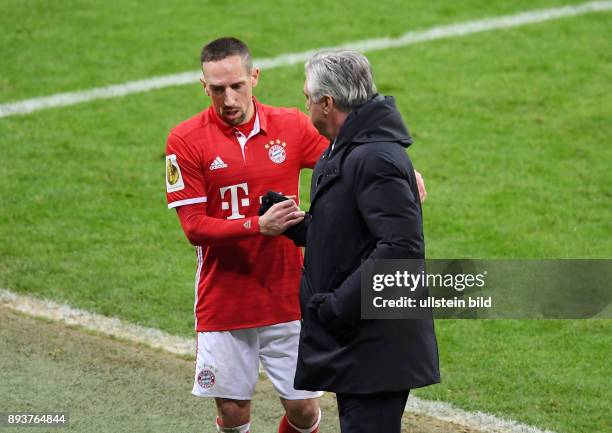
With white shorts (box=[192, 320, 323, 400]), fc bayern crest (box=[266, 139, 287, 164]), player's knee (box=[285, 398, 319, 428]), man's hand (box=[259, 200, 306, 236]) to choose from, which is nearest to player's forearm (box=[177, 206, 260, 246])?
man's hand (box=[259, 200, 306, 236])

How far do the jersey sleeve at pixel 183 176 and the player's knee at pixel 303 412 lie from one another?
3.39 ft

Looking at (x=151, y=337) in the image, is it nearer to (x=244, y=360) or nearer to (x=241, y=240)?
(x=244, y=360)

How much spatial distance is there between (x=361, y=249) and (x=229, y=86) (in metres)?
1.24

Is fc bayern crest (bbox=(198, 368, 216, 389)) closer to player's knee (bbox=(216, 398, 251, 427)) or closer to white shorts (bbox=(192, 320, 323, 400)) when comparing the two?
white shorts (bbox=(192, 320, 323, 400))

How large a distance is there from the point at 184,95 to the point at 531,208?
3653 millimetres

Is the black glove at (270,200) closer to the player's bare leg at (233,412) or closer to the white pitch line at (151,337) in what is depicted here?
the player's bare leg at (233,412)

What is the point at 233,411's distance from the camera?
5898 millimetres

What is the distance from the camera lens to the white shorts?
230 inches

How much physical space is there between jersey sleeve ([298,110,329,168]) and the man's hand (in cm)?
64

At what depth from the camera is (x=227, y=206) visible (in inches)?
226

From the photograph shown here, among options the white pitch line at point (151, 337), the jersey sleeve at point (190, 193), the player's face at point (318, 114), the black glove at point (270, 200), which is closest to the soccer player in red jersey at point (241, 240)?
the jersey sleeve at point (190, 193)

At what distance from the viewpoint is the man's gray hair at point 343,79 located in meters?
4.80

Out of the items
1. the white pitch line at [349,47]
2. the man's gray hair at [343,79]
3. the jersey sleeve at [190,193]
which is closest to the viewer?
the man's gray hair at [343,79]

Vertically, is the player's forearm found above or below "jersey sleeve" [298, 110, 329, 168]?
below
